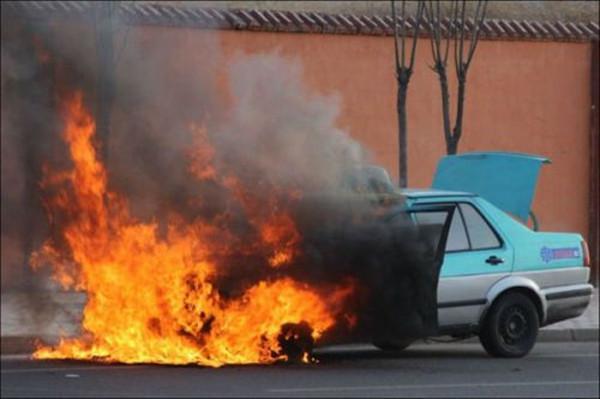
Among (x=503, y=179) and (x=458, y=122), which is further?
(x=458, y=122)

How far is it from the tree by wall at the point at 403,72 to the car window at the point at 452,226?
5029mm

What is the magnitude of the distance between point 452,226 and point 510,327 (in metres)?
1.07

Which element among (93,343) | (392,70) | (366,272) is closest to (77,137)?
(93,343)

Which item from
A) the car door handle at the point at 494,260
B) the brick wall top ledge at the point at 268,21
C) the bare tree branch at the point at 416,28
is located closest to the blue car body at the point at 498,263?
the car door handle at the point at 494,260

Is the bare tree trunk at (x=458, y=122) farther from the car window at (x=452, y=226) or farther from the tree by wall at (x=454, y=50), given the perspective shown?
the car window at (x=452, y=226)

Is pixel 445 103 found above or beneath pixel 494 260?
above

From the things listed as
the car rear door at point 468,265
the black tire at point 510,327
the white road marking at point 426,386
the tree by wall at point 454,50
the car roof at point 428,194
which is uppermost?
the tree by wall at point 454,50

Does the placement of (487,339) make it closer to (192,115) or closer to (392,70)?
(192,115)

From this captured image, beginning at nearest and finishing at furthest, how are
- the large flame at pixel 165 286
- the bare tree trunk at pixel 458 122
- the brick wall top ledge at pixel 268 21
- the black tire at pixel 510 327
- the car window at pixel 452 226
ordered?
the large flame at pixel 165 286, the car window at pixel 452 226, the black tire at pixel 510 327, the brick wall top ledge at pixel 268 21, the bare tree trunk at pixel 458 122

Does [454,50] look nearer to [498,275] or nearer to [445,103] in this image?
[445,103]

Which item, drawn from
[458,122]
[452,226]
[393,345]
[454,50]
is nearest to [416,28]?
[454,50]

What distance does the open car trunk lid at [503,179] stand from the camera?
1390 cm

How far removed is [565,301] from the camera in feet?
43.2

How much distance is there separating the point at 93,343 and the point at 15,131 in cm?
229
